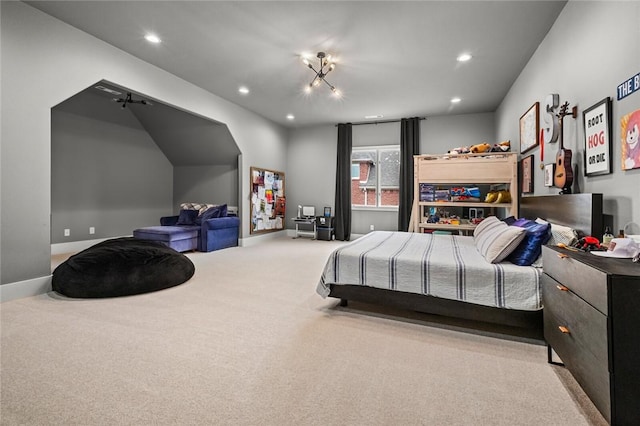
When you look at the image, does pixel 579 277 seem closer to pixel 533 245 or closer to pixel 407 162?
pixel 533 245

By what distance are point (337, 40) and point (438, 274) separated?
9.31ft

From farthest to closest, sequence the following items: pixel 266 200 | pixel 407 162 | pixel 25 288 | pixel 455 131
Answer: pixel 266 200
pixel 407 162
pixel 455 131
pixel 25 288

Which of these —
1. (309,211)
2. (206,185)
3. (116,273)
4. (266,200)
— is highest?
(206,185)

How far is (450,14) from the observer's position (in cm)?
295

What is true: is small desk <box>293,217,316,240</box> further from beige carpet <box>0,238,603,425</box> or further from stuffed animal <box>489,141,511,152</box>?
beige carpet <box>0,238,603,425</box>

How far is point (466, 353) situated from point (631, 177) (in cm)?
152

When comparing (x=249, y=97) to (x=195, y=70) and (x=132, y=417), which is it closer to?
(x=195, y=70)

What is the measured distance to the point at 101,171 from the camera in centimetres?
591

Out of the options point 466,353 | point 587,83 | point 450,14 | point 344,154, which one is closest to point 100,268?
point 466,353

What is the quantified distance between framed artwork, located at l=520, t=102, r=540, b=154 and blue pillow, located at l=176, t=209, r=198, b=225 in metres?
5.79

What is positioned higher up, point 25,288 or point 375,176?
point 375,176

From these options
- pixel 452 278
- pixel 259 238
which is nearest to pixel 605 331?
pixel 452 278

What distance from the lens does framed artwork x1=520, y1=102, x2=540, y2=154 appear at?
3.45 m

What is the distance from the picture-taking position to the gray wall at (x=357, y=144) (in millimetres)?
6328
